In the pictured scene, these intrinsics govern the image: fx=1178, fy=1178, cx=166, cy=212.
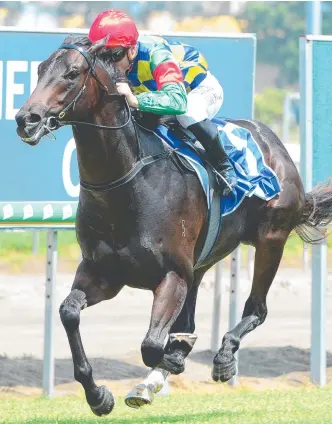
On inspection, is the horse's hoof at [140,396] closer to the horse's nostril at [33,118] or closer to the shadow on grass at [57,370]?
the horse's nostril at [33,118]

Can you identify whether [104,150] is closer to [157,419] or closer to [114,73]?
[114,73]

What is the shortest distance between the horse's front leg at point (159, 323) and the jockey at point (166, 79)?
0.73 m

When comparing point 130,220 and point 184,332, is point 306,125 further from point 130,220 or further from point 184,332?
point 130,220

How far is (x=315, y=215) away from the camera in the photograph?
725cm

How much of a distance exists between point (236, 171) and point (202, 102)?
1.55ft

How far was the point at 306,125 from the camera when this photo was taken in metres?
8.51

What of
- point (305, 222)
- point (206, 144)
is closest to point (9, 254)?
point (305, 222)

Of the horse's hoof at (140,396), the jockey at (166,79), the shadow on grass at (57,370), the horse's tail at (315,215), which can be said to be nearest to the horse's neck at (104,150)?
the jockey at (166,79)

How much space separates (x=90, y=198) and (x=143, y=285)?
504mm

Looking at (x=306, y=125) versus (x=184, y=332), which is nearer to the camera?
(x=184, y=332)

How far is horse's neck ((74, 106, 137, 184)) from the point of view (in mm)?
5449

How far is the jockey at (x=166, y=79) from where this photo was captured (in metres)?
5.56

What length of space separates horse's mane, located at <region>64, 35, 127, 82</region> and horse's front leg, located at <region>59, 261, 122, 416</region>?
3.00 feet

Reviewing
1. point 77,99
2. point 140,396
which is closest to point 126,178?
point 77,99
